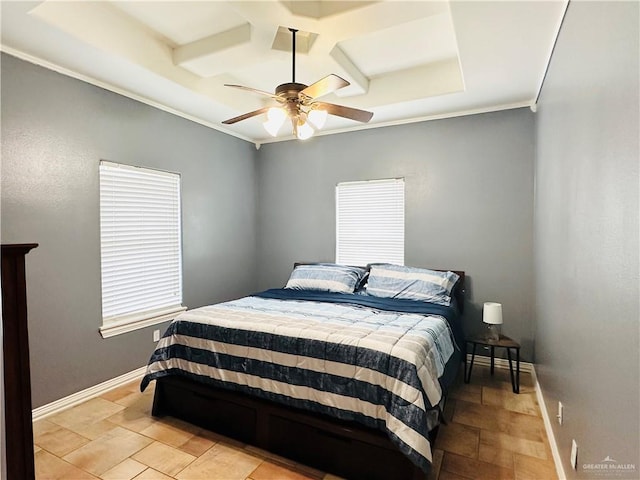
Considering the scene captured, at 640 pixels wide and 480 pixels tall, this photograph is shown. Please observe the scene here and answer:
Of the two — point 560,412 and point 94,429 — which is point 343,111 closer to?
point 560,412

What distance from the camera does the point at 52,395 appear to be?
8.75 feet

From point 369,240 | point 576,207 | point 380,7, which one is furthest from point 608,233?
point 369,240

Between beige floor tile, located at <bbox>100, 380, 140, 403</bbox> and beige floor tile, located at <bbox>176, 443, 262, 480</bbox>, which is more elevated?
beige floor tile, located at <bbox>100, 380, 140, 403</bbox>

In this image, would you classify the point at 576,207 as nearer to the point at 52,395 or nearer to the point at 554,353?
the point at 554,353

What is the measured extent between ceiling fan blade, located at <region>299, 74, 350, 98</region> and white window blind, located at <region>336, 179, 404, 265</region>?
78.3 inches

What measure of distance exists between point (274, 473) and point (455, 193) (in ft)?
9.91

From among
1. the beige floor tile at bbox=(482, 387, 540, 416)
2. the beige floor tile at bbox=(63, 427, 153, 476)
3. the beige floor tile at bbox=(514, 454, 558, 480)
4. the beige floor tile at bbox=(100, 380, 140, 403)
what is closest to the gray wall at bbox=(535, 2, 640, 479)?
the beige floor tile at bbox=(514, 454, 558, 480)

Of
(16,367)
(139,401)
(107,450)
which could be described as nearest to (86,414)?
(139,401)

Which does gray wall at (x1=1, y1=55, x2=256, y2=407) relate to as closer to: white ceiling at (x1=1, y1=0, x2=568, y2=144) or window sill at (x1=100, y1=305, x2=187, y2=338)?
window sill at (x1=100, y1=305, x2=187, y2=338)

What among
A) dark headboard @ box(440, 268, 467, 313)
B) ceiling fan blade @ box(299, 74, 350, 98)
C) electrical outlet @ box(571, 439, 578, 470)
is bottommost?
electrical outlet @ box(571, 439, 578, 470)

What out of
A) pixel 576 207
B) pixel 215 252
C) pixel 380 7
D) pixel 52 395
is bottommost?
pixel 52 395

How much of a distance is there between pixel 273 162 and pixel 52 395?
3.39 meters

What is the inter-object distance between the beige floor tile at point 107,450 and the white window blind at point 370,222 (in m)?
2.75

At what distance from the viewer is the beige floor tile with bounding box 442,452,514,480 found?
1.97m
